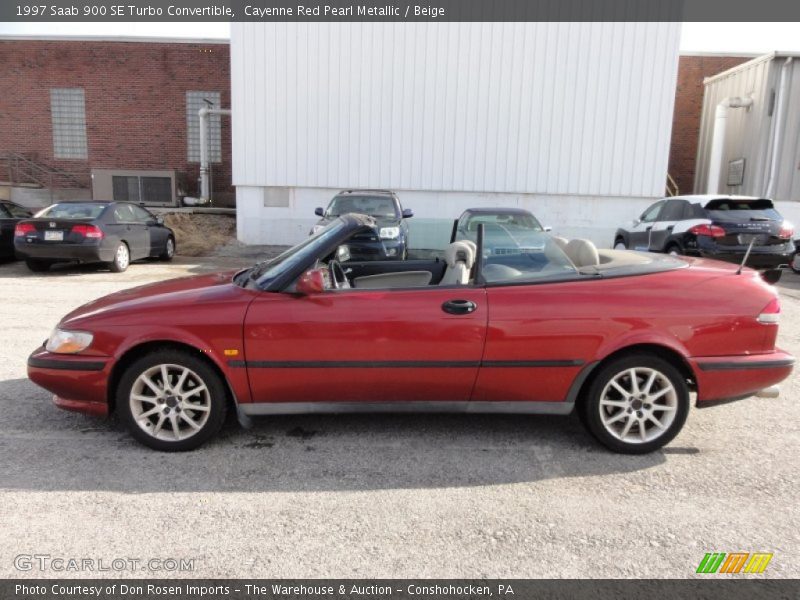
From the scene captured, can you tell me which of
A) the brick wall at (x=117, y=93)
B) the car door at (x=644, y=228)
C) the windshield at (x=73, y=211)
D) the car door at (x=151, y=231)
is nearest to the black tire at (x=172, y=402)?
the windshield at (x=73, y=211)

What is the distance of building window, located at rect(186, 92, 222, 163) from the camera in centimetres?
2158

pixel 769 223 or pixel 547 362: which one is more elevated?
pixel 769 223

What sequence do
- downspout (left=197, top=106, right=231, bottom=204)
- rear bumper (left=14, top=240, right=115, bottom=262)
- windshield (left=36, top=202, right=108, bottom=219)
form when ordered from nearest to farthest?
rear bumper (left=14, top=240, right=115, bottom=262), windshield (left=36, top=202, right=108, bottom=219), downspout (left=197, top=106, right=231, bottom=204)

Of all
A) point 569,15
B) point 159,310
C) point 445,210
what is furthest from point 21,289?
point 569,15

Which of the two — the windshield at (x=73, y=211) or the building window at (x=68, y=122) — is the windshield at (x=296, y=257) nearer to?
the windshield at (x=73, y=211)

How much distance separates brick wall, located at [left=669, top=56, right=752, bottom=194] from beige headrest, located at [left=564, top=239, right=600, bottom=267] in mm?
20213

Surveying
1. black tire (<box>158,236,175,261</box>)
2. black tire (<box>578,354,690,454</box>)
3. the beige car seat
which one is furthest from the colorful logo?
black tire (<box>158,236,175,261</box>)

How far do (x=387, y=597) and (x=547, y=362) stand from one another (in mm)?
1665

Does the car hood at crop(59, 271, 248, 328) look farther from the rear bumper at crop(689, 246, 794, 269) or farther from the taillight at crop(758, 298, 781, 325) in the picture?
the rear bumper at crop(689, 246, 794, 269)

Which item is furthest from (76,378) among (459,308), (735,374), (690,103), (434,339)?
(690,103)

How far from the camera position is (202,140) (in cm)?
2088

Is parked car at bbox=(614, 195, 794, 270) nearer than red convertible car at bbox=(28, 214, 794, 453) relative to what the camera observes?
No

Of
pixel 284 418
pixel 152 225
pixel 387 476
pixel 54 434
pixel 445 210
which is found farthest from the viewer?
pixel 445 210

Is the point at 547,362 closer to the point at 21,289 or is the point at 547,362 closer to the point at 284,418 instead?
the point at 284,418
